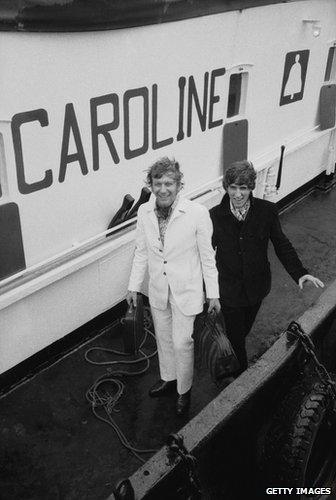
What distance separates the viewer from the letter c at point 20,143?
3.08 metres

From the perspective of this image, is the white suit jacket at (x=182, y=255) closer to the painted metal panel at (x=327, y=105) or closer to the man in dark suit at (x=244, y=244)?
the man in dark suit at (x=244, y=244)

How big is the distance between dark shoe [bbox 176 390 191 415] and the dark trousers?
19.0 inches

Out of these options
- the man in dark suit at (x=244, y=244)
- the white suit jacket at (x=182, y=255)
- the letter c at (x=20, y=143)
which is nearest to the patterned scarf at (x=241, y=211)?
the man in dark suit at (x=244, y=244)

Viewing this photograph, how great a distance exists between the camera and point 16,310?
3.61 metres

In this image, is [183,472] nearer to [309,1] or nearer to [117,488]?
[117,488]

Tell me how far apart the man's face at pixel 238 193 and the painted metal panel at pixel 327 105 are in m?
4.26

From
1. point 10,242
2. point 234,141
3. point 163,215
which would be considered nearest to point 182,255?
point 163,215

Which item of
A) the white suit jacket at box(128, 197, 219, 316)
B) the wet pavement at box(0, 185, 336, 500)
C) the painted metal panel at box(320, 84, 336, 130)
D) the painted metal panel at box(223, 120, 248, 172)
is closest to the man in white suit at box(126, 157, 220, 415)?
the white suit jacket at box(128, 197, 219, 316)

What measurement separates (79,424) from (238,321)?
1382 millimetres

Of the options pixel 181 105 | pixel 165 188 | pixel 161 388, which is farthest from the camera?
pixel 181 105

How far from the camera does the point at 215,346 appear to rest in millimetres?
3131

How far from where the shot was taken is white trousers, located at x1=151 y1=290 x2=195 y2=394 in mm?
3246

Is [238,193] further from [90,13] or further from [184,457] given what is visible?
[184,457]

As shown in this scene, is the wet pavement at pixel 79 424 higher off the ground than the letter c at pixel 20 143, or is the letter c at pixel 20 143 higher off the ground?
the letter c at pixel 20 143
